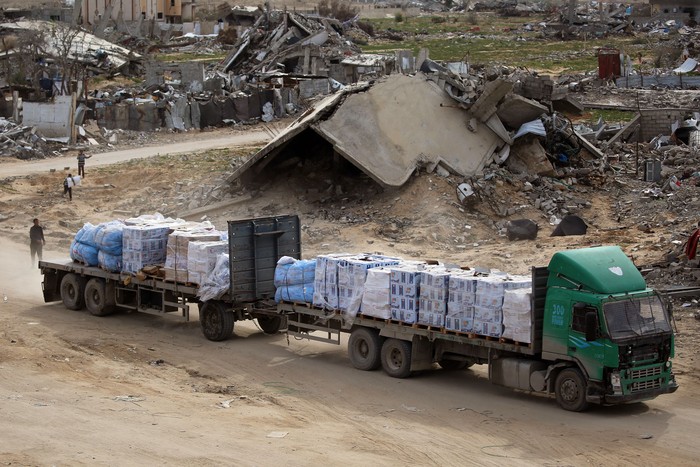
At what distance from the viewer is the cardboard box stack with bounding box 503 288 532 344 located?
16.8m

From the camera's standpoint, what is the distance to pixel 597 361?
16.1 meters

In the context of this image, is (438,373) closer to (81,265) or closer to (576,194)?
(81,265)

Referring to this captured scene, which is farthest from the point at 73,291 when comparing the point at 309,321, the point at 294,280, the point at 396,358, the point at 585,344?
the point at 585,344

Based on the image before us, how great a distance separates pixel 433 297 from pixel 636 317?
3.10 meters

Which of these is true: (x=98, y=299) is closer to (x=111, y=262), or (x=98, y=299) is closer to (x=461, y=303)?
→ (x=111, y=262)

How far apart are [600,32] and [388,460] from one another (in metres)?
65.4

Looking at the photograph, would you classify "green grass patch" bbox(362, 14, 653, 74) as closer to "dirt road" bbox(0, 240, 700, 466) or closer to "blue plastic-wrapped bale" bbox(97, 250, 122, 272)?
"blue plastic-wrapped bale" bbox(97, 250, 122, 272)

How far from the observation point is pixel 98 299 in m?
23.6

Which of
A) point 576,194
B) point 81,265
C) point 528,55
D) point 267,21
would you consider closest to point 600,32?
point 528,55

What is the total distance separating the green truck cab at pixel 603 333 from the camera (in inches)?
634

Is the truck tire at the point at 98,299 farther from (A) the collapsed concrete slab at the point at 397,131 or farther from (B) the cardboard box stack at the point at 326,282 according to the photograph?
(A) the collapsed concrete slab at the point at 397,131

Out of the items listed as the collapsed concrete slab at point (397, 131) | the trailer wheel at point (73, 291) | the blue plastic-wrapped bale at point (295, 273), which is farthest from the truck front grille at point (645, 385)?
the collapsed concrete slab at point (397, 131)

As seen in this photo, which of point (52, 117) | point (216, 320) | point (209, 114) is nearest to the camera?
point (216, 320)

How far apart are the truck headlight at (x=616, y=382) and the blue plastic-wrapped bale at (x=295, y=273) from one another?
18.7 ft
